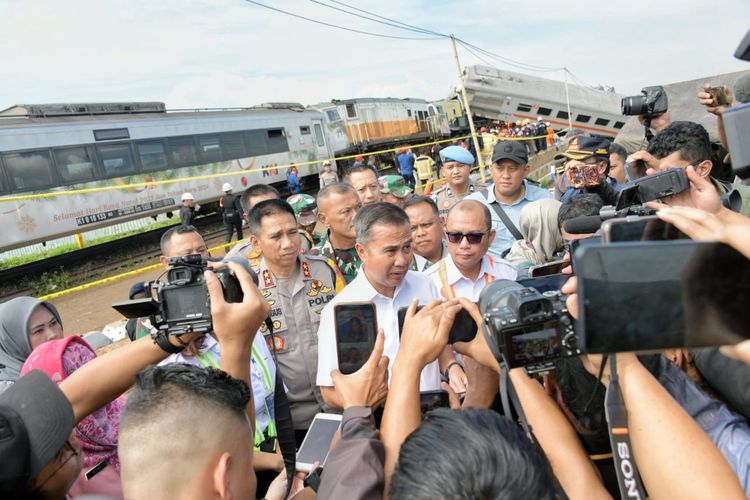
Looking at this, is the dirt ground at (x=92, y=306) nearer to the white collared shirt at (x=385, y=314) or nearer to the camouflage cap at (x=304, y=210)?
the camouflage cap at (x=304, y=210)

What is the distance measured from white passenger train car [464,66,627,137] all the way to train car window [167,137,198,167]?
44.7 ft

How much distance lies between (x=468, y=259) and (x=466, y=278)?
122mm

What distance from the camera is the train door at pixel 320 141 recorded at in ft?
71.3

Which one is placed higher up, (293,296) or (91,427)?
(293,296)

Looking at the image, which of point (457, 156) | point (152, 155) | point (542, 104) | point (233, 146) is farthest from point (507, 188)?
point (542, 104)

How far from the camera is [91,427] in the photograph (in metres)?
1.85

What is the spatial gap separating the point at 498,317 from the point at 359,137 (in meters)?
25.0

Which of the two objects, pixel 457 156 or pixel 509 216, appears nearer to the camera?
pixel 509 216

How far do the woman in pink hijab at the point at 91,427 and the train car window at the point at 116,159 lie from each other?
511 inches

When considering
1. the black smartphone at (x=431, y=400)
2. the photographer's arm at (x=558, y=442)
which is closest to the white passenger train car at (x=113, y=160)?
the black smartphone at (x=431, y=400)

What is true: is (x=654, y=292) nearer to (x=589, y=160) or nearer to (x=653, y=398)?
(x=653, y=398)

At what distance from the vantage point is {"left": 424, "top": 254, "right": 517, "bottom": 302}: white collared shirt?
9.34 feet

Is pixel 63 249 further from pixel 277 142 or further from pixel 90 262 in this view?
pixel 277 142

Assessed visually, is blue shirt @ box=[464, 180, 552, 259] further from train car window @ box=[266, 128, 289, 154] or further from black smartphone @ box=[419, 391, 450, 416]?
train car window @ box=[266, 128, 289, 154]
